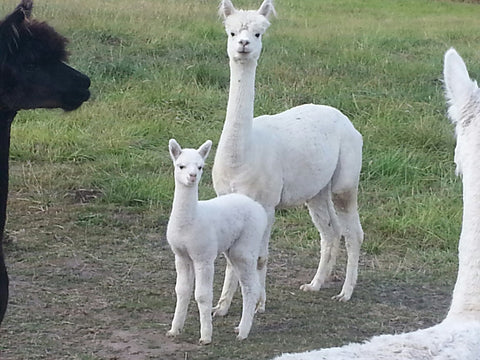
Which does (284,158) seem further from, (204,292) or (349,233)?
(204,292)

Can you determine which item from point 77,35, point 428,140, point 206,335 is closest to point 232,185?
point 206,335

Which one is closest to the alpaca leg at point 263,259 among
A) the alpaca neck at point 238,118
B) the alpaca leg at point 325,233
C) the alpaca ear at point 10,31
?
the alpaca neck at point 238,118

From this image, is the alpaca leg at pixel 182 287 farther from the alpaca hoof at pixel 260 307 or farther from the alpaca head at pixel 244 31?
the alpaca head at pixel 244 31

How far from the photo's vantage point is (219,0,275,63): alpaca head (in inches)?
185

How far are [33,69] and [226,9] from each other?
3.58 feet

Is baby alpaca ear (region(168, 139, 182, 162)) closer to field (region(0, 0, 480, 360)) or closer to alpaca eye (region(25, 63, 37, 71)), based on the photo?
alpaca eye (region(25, 63, 37, 71))

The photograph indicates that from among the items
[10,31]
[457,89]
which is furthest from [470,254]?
[10,31]

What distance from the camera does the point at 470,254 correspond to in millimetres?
2428

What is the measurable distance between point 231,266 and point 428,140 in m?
3.98

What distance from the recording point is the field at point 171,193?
4734mm

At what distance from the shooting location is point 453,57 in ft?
8.91

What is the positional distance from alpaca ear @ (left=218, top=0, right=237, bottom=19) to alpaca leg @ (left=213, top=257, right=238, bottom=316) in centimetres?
134

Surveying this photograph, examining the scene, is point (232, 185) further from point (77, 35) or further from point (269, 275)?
point (77, 35)

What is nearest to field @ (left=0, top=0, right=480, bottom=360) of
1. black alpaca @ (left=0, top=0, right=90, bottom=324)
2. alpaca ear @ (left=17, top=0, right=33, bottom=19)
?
black alpaca @ (left=0, top=0, right=90, bottom=324)
